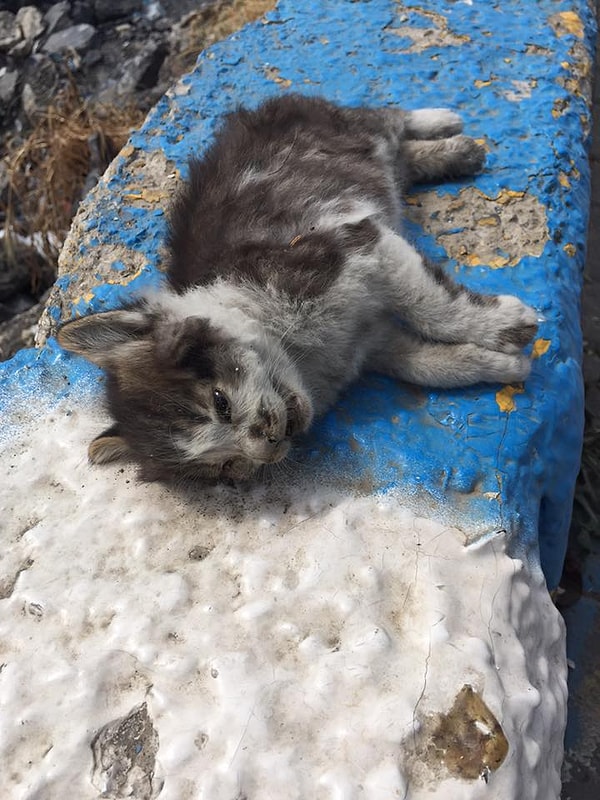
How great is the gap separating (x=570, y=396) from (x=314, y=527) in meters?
1.16

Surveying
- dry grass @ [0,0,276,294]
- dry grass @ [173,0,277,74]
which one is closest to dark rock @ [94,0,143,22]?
dry grass @ [173,0,277,74]

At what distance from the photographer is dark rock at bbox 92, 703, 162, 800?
1.90m

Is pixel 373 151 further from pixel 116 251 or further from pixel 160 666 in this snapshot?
pixel 160 666

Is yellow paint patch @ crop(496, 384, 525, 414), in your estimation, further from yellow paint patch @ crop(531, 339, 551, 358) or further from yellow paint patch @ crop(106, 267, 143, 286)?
yellow paint patch @ crop(106, 267, 143, 286)

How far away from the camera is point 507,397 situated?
2.78 meters

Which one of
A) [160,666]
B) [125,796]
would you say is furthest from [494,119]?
[125,796]

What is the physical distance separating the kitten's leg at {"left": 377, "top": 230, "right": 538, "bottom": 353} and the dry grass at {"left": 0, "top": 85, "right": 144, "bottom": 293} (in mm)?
3121

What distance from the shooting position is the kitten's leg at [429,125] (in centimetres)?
367

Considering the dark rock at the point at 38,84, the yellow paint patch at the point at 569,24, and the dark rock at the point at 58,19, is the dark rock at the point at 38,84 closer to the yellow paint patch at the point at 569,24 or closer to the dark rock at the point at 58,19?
the dark rock at the point at 58,19

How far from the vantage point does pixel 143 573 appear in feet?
7.66

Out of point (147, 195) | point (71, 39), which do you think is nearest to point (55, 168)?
point (71, 39)

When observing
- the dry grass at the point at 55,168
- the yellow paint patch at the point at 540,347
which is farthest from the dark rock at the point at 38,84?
the yellow paint patch at the point at 540,347

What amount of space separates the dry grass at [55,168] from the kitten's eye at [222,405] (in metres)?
3.21

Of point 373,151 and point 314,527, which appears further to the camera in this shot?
point 373,151
